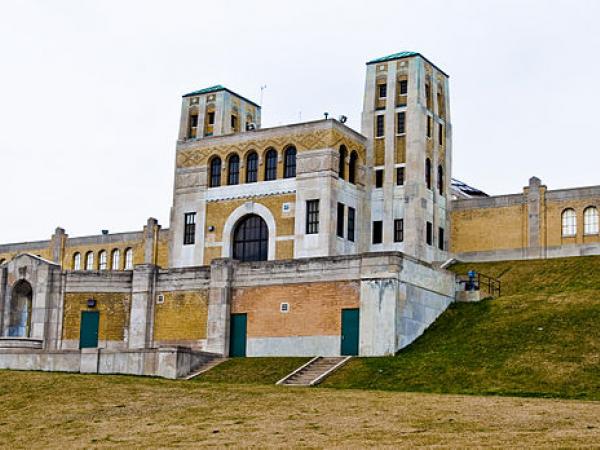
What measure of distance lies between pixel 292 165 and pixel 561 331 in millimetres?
25645

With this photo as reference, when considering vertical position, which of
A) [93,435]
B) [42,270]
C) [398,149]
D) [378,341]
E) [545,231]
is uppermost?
[398,149]

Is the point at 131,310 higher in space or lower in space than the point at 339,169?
lower

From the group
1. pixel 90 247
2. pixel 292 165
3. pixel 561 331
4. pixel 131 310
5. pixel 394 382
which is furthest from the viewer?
pixel 90 247

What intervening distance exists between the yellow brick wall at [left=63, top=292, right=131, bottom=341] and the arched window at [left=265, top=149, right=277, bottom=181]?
1386 cm

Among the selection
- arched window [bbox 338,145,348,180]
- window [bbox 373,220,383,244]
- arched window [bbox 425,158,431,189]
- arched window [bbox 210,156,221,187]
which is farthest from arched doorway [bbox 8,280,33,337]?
arched window [bbox 425,158,431,189]

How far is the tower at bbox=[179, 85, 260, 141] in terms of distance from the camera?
242ft

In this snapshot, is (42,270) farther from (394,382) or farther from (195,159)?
(394,382)

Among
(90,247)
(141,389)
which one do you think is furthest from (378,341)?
(90,247)

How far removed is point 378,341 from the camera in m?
45.5

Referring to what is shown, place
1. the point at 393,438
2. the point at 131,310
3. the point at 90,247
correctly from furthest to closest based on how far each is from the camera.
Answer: the point at 90,247, the point at 131,310, the point at 393,438

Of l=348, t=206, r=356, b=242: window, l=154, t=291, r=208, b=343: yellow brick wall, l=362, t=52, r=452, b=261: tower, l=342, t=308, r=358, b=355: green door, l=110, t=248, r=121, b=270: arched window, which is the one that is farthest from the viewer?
l=110, t=248, r=121, b=270: arched window

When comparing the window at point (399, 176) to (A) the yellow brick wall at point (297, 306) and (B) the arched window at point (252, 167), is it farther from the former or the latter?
(A) the yellow brick wall at point (297, 306)

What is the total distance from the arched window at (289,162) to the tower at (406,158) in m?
5.36

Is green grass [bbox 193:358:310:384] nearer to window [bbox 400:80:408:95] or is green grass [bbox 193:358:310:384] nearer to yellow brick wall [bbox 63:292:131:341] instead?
yellow brick wall [bbox 63:292:131:341]
